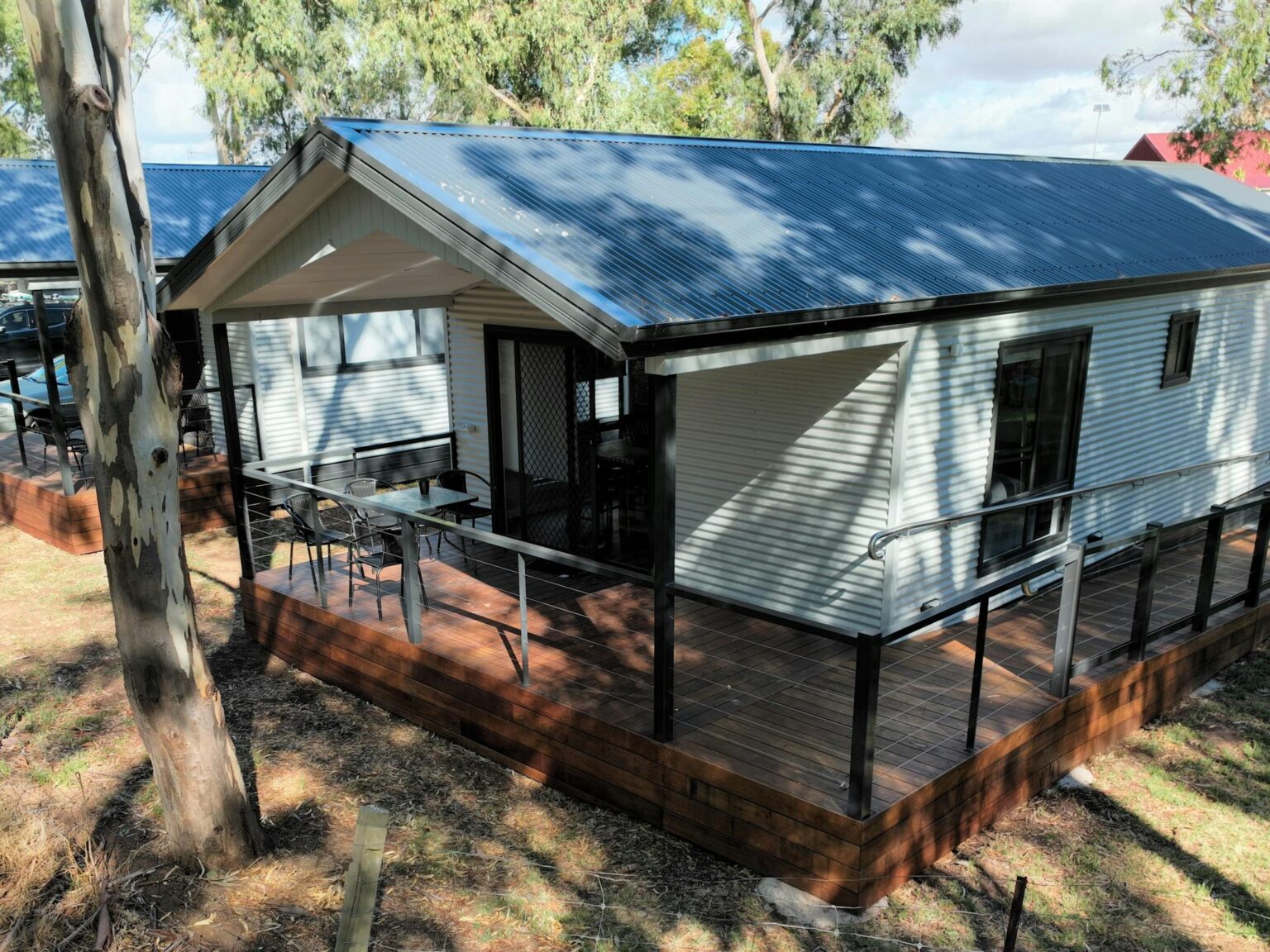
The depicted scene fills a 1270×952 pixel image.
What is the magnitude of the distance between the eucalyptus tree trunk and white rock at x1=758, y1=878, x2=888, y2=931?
8.84ft

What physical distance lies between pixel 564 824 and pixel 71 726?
375cm

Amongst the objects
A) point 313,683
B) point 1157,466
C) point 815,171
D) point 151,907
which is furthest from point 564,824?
point 1157,466

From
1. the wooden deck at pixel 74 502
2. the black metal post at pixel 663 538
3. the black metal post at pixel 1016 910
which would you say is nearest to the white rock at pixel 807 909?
the black metal post at pixel 663 538

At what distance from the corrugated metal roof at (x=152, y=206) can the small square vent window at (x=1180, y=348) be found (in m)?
10.2

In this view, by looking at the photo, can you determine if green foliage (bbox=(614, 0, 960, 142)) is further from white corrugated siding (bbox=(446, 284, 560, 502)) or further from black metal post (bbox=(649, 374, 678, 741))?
black metal post (bbox=(649, 374, 678, 741))

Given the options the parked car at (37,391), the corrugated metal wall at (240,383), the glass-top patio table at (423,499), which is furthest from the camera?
the parked car at (37,391)

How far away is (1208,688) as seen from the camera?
7164 millimetres

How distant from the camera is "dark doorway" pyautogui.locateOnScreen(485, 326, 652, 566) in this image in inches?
324

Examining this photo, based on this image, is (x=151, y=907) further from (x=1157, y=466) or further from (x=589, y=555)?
(x=1157, y=466)

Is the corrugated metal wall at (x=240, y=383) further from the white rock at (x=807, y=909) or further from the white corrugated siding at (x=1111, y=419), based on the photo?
the white rock at (x=807, y=909)

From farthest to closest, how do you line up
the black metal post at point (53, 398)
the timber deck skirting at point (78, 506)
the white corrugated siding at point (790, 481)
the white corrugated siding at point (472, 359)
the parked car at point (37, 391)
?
the parked car at point (37, 391) → the timber deck skirting at point (78, 506) → the black metal post at point (53, 398) → the white corrugated siding at point (472, 359) → the white corrugated siding at point (790, 481)

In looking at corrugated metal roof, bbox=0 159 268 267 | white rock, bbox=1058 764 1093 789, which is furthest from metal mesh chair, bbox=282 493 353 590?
corrugated metal roof, bbox=0 159 268 267

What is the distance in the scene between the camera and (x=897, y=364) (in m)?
6.25

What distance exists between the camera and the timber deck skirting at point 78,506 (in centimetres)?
1071
